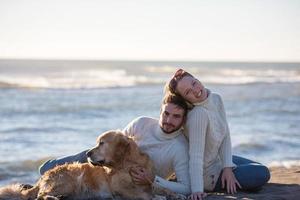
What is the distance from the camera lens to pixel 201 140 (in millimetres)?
5277

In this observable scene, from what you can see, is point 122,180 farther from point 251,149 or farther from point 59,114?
point 59,114

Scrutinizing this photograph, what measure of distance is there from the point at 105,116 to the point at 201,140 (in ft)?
32.3

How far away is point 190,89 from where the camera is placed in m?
5.24

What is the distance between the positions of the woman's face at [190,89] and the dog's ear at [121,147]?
0.70 metres

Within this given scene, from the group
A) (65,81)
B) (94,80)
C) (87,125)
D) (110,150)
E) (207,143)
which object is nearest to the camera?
(110,150)

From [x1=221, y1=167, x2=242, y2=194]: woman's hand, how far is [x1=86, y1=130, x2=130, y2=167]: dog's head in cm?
110

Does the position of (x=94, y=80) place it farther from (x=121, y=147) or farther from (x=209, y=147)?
(x=121, y=147)

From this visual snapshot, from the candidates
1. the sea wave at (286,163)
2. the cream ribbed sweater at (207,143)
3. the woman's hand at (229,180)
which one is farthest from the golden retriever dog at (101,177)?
the sea wave at (286,163)

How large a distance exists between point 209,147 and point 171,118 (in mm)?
548

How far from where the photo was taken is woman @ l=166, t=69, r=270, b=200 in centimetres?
524

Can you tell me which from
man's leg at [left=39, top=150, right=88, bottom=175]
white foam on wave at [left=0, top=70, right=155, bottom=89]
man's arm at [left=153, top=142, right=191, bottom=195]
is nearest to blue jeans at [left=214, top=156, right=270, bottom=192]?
man's arm at [left=153, top=142, right=191, bottom=195]

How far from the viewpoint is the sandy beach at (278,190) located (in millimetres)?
5496

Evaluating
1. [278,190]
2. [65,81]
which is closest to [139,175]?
[278,190]

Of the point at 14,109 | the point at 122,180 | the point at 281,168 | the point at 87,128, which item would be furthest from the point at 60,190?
the point at 14,109
